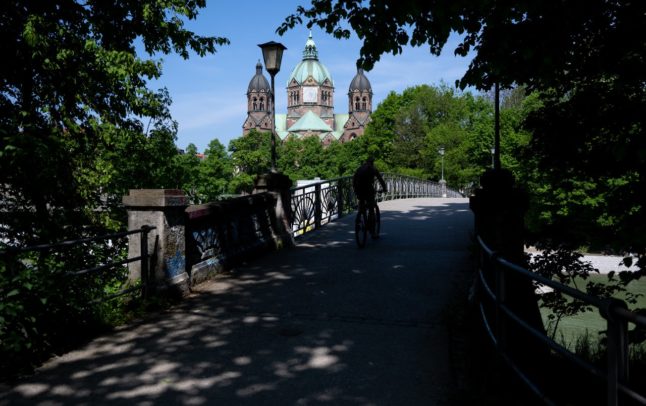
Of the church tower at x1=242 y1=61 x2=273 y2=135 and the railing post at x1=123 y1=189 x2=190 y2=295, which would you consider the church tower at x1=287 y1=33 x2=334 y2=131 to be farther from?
the railing post at x1=123 y1=189 x2=190 y2=295

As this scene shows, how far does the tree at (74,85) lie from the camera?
1012 centimetres

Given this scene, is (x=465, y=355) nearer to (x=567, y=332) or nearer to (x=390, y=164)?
(x=567, y=332)

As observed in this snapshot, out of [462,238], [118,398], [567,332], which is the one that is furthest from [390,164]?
[118,398]

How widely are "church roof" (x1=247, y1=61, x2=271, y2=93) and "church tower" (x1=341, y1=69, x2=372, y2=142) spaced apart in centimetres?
2227

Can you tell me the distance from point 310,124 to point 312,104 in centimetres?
696

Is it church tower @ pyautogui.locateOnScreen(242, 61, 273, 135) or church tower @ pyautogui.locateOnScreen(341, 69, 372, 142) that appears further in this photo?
church tower @ pyautogui.locateOnScreen(242, 61, 273, 135)

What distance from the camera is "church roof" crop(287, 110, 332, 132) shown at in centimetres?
13800

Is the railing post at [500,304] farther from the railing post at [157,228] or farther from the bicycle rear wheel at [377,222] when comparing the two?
the bicycle rear wheel at [377,222]

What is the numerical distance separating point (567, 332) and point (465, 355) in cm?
1442

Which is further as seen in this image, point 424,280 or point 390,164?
point 390,164

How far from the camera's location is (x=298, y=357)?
4.79 meters

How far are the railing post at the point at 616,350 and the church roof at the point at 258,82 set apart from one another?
456 feet

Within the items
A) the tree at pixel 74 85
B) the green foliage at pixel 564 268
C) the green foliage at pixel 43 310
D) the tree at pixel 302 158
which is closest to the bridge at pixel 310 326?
the green foliage at pixel 43 310

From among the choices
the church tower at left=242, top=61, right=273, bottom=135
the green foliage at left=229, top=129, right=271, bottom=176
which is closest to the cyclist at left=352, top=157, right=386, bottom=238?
the green foliage at left=229, top=129, right=271, bottom=176
